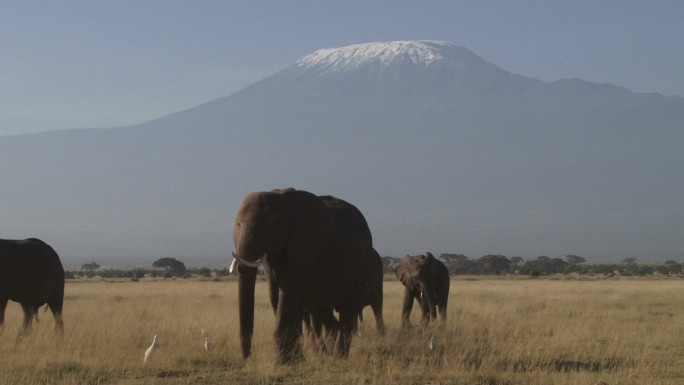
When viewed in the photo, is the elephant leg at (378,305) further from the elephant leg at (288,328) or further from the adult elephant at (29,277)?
the adult elephant at (29,277)

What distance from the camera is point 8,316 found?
24.6 meters

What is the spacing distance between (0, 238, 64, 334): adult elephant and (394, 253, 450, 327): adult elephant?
740 centimetres

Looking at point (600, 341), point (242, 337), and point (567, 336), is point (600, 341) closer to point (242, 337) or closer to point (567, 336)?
point (567, 336)

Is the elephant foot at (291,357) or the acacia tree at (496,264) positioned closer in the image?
the elephant foot at (291,357)

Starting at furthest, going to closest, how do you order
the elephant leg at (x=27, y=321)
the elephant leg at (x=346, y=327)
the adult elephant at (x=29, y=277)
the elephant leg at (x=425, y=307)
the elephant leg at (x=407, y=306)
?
1. the elephant leg at (x=425, y=307)
2. the elephant leg at (x=407, y=306)
3. the adult elephant at (x=29, y=277)
4. the elephant leg at (x=27, y=321)
5. the elephant leg at (x=346, y=327)

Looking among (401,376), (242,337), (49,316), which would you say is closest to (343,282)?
(242,337)

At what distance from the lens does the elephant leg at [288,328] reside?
1380cm

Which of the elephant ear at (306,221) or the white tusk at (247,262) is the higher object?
the elephant ear at (306,221)

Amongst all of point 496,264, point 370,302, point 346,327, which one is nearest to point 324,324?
point 346,327

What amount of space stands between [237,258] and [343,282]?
2351mm

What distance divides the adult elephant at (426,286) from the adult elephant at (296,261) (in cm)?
630

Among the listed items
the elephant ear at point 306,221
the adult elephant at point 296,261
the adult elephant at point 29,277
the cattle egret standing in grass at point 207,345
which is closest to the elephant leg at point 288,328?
the adult elephant at point 296,261

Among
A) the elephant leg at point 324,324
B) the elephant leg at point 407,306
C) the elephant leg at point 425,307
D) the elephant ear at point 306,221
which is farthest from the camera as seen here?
the elephant leg at point 425,307

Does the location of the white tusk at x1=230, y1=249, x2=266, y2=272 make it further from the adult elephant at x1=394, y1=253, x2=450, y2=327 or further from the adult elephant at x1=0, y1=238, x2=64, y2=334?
the adult elephant at x1=394, y1=253, x2=450, y2=327
